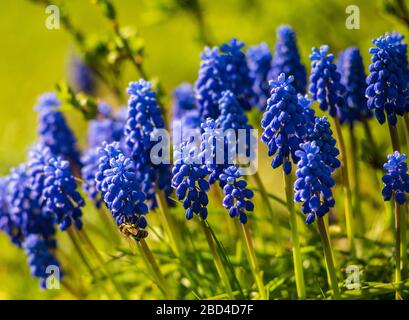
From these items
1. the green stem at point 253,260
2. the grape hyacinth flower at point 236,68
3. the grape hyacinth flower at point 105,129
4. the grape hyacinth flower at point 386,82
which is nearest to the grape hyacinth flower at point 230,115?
the grape hyacinth flower at point 236,68

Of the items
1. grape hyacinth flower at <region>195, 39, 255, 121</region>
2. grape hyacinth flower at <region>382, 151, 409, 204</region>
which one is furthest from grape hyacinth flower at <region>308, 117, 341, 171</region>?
grape hyacinth flower at <region>195, 39, 255, 121</region>

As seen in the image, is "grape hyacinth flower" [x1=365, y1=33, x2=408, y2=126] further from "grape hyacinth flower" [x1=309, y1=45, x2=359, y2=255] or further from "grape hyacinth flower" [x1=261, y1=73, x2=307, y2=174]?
"grape hyacinth flower" [x1=261, y1=73, x2=307, y2=174]

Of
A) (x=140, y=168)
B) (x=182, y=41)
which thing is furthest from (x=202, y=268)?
(x=182, y=41)

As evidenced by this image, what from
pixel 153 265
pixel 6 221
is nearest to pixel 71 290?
pixel 6 221

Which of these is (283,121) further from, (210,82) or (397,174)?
(210,82)

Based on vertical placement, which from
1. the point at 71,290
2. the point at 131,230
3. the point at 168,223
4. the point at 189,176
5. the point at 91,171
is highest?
the point at 91,171

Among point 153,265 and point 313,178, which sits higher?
point 313,178

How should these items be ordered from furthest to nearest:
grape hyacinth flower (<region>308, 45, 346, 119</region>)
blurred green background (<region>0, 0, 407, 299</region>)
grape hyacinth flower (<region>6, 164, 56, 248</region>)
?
blurred green background (<region>0, 0, 407, 299</region>), grape hyacinth flower (<region>6, 164, 56, 248</region>), grape hyacinth flower (<region>308, 45, 346, 119</region>)
